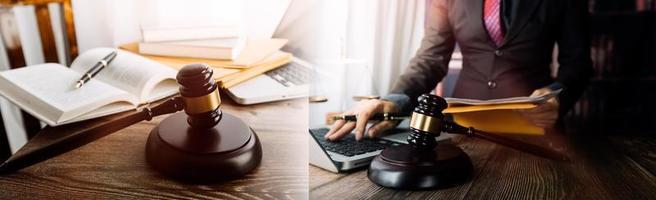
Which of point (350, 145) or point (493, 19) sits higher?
point (493, 19)

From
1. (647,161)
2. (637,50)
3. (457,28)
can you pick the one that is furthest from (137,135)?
(637,50)

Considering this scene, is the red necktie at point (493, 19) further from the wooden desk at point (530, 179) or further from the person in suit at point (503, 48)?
the wooden desk at point (530, 179)

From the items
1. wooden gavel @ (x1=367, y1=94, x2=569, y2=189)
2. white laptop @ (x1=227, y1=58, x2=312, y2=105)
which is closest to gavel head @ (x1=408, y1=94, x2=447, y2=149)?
wooden gavel @ (x1=367, y1=94, x2=569, y2=189)

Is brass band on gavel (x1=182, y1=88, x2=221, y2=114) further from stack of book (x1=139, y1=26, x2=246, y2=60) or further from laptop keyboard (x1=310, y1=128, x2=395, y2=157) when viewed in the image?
stack of book (x1=139, y1=26, x2=246, y2=60)

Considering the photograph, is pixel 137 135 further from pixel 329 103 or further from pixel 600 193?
pixel 600 193

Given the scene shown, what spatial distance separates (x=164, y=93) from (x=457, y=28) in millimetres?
437

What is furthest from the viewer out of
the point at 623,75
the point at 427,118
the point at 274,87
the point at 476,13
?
the point at 623,75

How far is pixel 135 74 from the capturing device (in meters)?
0.78

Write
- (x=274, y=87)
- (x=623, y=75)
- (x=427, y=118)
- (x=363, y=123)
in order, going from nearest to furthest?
(x=427, y=118)
(x=363, y=123)
(x=274, y=87)
(x=623, y=75)

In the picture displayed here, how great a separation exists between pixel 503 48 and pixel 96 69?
1.98ft

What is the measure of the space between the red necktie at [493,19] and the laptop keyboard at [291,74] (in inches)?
11.6

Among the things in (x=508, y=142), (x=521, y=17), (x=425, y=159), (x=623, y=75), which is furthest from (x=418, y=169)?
(x=623, y=75)

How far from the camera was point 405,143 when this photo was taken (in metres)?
0.59

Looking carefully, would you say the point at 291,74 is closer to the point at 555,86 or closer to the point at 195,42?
the point at 195,42
